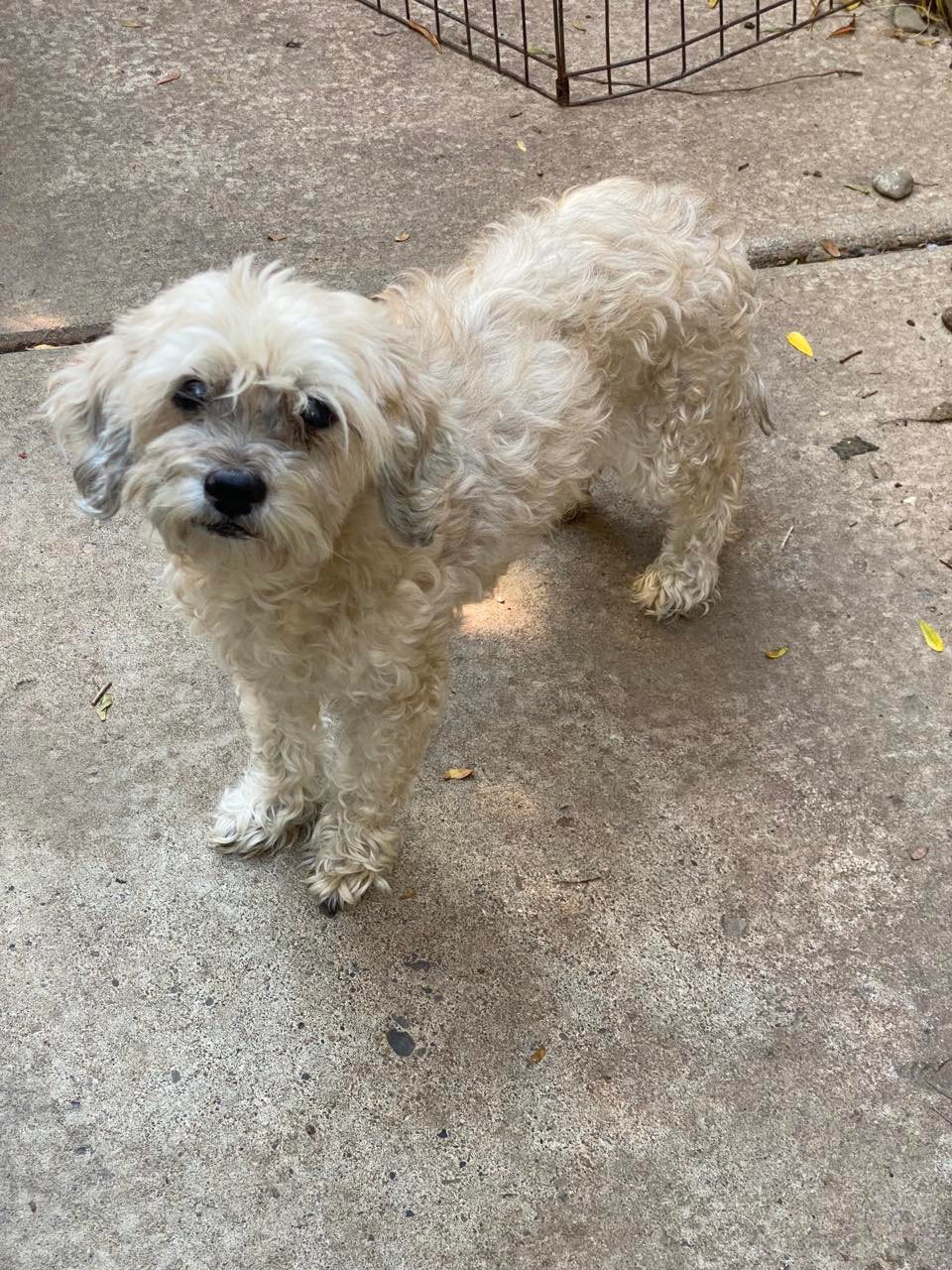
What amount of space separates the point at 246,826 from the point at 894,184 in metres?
3.92

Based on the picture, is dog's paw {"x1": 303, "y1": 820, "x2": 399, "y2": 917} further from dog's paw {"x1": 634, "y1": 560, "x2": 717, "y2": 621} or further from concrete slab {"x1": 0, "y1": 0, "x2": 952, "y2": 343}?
concrete slab {"x1": 0, "y1": 0, "x2": 952, "y2": 343}

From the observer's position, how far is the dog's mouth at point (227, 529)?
2.32 m

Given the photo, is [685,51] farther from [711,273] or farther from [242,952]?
[242,952]

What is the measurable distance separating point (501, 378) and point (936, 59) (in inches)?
168

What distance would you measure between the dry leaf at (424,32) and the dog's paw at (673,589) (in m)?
3.59

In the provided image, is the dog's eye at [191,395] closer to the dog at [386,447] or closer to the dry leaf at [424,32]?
the dog at [386,447]

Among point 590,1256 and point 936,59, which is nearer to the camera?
point 590,1256

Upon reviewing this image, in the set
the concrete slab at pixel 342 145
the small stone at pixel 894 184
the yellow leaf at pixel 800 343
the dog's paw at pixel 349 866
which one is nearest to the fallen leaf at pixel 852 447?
the yellow leaf at pixel 800 343

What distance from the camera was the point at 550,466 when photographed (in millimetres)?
3098

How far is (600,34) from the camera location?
6121mm

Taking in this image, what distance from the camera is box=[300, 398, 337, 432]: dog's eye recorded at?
2.32m

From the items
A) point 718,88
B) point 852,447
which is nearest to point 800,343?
point 852,447

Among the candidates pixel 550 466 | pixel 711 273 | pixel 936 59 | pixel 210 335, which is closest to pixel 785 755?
pixel 550 466

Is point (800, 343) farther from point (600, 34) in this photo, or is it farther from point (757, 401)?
point (600, 34)
